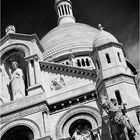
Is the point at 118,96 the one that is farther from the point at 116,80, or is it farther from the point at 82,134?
the point at 82,134

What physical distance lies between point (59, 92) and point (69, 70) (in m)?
1.91

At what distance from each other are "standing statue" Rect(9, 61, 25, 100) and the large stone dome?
19.8 meters

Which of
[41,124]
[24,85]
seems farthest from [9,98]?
[41,124]

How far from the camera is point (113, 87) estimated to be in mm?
19875

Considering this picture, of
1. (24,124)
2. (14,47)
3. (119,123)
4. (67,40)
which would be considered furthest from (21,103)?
(67,40)

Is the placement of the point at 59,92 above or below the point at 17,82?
below

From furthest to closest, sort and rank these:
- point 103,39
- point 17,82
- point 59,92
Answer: point 17,82
point 59,92
point 103,39

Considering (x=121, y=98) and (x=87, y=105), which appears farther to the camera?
(x=87, y=105)

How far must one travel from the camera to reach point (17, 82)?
23.8m

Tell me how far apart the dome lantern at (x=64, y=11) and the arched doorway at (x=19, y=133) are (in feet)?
Answer: 116

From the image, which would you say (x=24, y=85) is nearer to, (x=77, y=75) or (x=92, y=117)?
(x=77, y=75)

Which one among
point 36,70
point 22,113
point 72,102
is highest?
point 36,70

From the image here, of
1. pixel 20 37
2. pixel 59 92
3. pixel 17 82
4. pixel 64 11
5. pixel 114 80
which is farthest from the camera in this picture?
pixel 64 11

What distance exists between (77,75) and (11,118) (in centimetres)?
507
